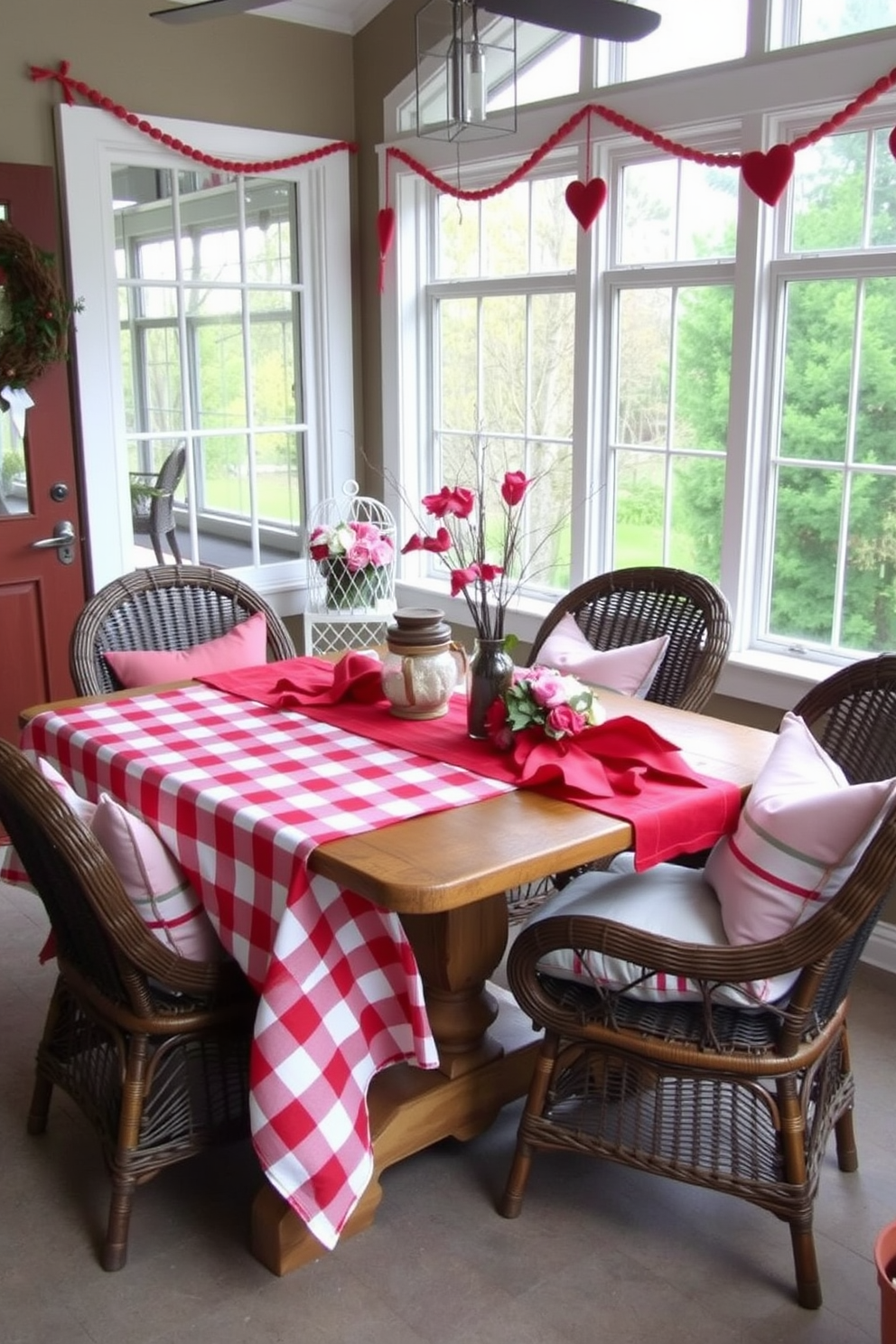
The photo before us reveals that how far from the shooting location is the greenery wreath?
12.3 feet

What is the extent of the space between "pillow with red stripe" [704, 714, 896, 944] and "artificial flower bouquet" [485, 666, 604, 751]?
356 mm

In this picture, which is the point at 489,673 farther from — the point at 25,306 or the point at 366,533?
the point at 25,306

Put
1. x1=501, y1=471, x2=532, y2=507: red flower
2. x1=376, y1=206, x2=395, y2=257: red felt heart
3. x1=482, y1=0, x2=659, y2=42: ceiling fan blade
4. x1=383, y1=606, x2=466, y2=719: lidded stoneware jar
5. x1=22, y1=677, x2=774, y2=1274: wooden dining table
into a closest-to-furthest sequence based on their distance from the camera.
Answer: x1=22, y1=677, x2=774, y2=1274: wooden dining table → x1=482, y1=0, x2=659, y2=42: ceiling fan blade → x1=501, y1=471, x2=532, y2=507: red flower → x1=383, y1=606, x2=466, y2=719: lidded stoneware jar → x1=376, y1=206, x2=395, y2=257: red felt heart

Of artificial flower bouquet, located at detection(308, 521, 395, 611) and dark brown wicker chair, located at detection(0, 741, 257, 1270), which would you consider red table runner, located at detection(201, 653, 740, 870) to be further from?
artificial flower bouquet, located at detection(308, 521, 395, 611)

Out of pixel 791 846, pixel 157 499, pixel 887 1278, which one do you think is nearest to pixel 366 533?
pixel 157 499

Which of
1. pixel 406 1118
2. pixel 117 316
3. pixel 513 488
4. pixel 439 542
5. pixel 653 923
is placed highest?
pixel 117 316

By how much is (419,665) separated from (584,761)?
0.45 metres

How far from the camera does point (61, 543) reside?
4.06 meters

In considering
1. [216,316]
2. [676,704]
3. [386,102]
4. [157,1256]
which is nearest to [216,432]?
[216,316]

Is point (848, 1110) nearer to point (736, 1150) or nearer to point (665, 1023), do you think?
point (736, 1150)

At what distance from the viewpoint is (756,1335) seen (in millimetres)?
2043

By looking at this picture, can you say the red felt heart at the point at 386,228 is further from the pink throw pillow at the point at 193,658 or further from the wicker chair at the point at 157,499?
the pink throw pillow at the point at 193,658

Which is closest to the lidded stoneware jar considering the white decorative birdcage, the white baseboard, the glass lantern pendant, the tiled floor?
the tiled floor

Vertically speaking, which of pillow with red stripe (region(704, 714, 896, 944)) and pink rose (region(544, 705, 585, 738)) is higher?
pink rose (region(544, 705, 585, 738))
